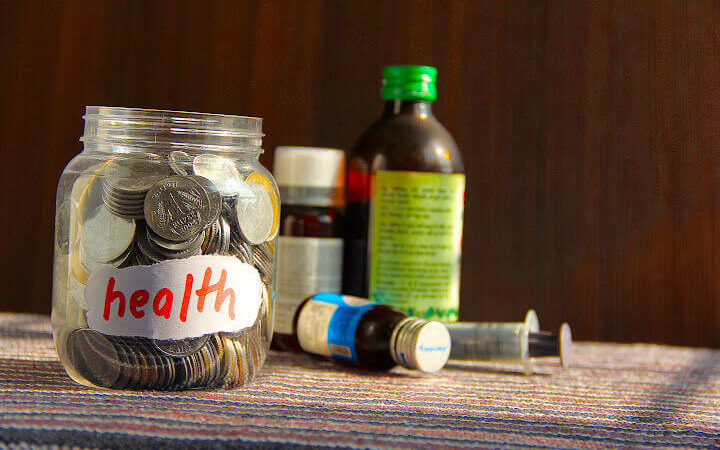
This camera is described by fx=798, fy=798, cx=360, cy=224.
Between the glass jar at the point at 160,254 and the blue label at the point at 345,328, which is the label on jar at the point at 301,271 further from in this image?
the glass jar at the point at 160,254

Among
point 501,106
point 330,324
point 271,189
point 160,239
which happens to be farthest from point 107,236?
point 501,106

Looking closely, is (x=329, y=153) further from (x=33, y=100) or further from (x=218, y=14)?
(x=33, y=100)

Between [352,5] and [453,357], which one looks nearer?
[453,357]

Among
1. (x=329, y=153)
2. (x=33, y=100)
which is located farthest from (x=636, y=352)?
(x=33, y=100)

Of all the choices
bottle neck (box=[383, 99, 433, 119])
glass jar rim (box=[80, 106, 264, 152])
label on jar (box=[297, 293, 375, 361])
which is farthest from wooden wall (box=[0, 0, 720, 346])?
glass jar rim (box=[80, 106, 264, 152])

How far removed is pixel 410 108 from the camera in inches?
33.3

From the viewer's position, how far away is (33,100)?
993mm

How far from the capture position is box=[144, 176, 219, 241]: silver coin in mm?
559

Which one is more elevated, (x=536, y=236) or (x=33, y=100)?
(x=33, y=100)

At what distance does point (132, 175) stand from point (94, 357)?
13 cm

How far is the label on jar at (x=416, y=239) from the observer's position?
803 millimetres

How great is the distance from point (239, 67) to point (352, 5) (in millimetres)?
158

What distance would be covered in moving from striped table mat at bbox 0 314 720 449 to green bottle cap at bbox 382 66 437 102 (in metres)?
0.28

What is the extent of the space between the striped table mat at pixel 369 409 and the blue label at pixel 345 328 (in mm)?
18
